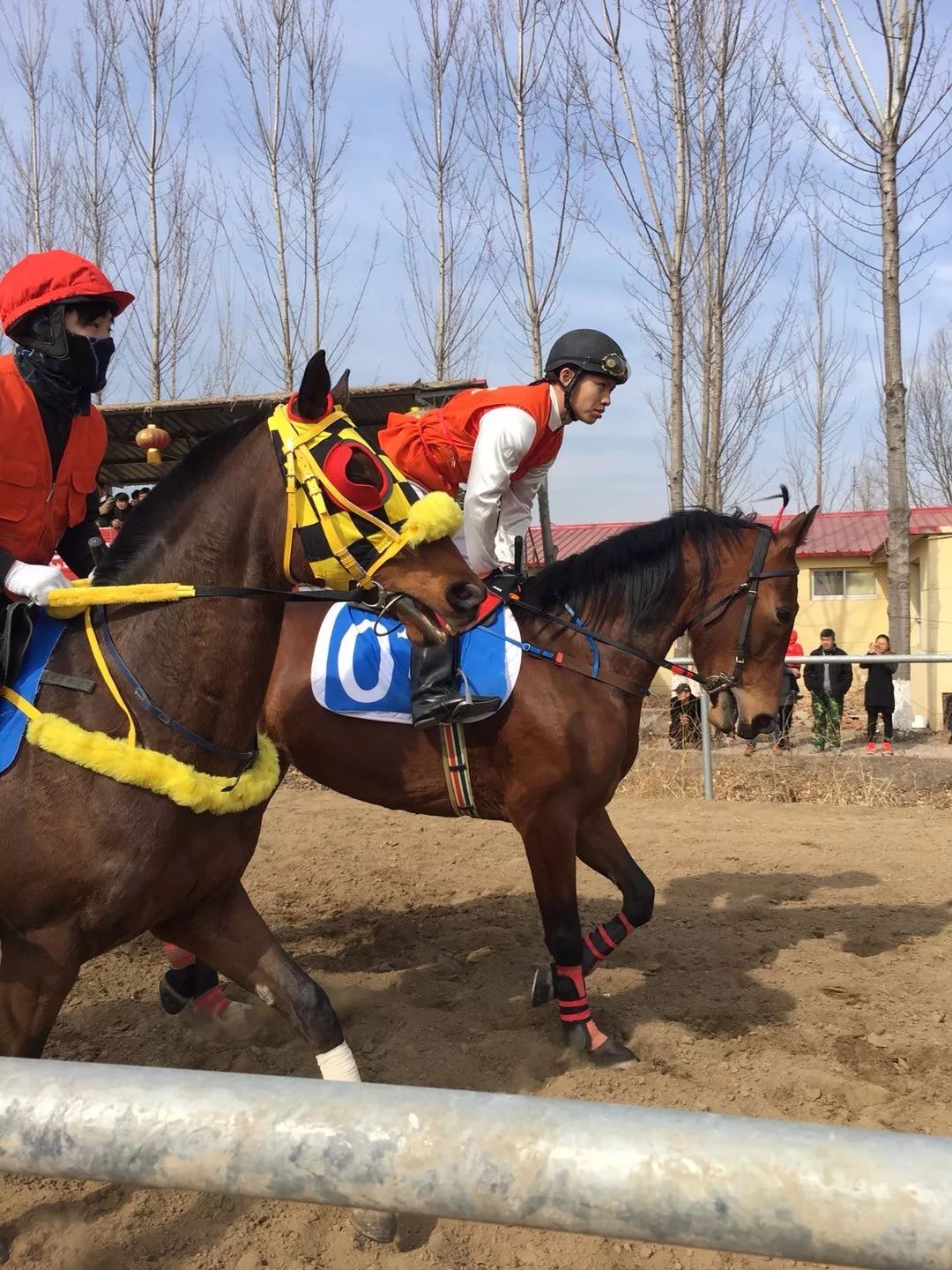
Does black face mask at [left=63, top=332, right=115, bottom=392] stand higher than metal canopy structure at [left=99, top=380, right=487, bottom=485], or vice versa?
metal canopy structure at [left=99, top=380, right=487, bottom=485]

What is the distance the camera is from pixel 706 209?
1698 centimetres

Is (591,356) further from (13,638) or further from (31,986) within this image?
(31,986)

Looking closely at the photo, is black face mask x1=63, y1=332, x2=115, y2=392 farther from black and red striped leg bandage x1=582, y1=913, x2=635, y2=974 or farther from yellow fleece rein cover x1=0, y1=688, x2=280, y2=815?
black and red striped leg bandage x1=582, y1=913, x2=635, y2=974

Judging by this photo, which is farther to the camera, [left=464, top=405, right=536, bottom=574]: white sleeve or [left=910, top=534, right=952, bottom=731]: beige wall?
[left=910, top=534, right=952, bottom=731]: beige wall

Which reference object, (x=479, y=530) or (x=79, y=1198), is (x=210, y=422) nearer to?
(x=479, y=530)

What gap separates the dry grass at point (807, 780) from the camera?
798 cm

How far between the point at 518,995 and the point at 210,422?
23.7ft

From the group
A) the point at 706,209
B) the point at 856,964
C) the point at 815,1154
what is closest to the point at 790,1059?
the point at 856,964

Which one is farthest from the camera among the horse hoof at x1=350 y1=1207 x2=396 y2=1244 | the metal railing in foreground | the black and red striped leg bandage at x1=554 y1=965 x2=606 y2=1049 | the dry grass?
the dry grass

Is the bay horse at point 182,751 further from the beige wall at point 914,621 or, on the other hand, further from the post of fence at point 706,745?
the beige wall at point 914,621

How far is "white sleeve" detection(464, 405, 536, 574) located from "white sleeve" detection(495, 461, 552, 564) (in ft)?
1.05

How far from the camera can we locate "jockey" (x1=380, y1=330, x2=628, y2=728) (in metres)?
3.80

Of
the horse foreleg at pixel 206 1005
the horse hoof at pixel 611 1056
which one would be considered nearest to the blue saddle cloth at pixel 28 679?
the horse foreleg at pixel 206 1005

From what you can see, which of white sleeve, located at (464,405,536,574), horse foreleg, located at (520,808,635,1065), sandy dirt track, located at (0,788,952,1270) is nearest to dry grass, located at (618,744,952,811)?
sandy dirt track, located at (0,788,952,1270)
